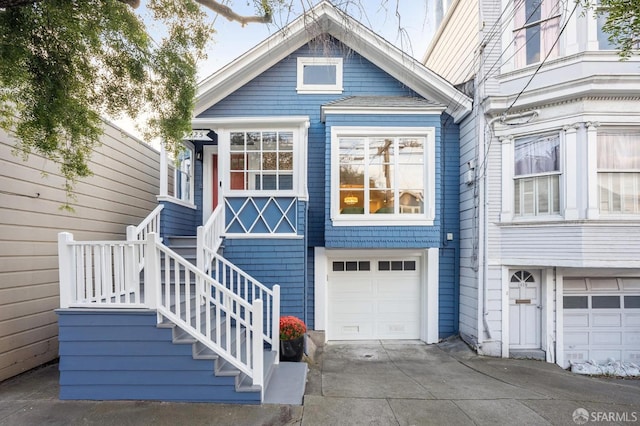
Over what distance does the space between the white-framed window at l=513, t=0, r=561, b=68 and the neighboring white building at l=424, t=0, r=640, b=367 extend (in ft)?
0.06

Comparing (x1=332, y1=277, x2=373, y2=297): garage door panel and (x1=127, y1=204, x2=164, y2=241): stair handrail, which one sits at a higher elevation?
(x1=127, y1=204, x2=164, y2=241): stair handrail

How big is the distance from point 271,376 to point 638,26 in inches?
223

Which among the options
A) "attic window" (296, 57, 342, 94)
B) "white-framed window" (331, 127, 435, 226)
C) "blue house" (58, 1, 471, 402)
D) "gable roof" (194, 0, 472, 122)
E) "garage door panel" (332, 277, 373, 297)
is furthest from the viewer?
"garage door panel" (332, 277, 373, 297)

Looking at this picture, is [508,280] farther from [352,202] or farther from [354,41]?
[354,41]

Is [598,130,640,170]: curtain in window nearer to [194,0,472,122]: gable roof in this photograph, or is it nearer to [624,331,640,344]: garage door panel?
[194,0,472,122]: gable roof

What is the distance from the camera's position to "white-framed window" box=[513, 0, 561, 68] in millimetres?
5480

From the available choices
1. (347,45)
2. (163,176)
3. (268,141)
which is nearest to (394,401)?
(268,141)

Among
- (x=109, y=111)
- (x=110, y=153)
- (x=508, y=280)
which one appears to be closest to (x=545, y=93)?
(x=508, y=280)

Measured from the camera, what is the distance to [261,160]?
586 centimetres

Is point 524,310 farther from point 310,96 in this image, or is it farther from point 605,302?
point 310,96

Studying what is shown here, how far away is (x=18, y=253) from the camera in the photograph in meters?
4.25

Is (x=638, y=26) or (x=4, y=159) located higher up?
(x=638, y=26)

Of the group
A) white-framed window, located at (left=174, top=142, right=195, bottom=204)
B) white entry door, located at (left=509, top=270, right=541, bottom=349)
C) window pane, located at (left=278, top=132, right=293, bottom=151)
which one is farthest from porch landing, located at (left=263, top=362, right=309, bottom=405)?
white-framed window, located at (left=174, top=142, right=195, bottom=204)

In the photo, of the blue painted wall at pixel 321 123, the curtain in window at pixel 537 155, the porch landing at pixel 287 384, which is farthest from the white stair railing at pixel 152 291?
the curtain in window at pixel 537 155
